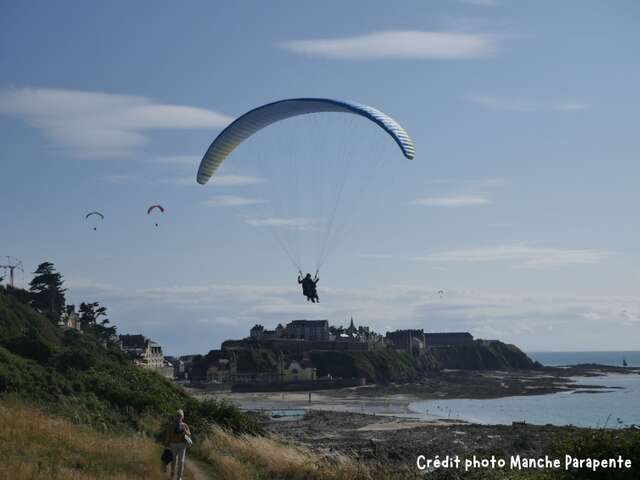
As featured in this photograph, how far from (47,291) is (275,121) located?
4781cm

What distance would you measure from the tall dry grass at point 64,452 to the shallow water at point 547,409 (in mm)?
35314

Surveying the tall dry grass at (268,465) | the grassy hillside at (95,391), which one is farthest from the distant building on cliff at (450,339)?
the tall dry grass at (268,465)

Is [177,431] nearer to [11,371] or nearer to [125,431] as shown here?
[125,431]

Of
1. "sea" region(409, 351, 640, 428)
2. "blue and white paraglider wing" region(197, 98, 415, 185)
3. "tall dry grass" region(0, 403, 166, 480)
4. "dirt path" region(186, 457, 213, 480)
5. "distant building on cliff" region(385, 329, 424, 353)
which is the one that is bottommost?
"sea" region(409, 351, 640, 428)

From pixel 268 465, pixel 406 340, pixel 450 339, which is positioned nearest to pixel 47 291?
pixel 268 465

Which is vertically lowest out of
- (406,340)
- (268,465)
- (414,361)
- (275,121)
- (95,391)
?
(268,465)

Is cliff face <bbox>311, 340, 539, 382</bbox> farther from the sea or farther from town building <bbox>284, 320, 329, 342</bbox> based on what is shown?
the sea

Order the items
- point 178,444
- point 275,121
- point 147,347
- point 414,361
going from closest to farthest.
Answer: point 178,444 → point 275,121 → point 147,347 → point 414,361

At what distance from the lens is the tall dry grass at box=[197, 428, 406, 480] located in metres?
15.1

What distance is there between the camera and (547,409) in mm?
61219

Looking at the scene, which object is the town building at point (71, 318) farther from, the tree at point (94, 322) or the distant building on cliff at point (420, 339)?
the distant building on cliff at point (420, 339)

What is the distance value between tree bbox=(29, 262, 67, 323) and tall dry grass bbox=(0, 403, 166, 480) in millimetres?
54283

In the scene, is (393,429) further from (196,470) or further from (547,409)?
(196,470)

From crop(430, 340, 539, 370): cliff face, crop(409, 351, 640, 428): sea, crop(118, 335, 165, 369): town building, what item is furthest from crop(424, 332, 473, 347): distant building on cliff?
crop(409, 351, 640, 428): sea
